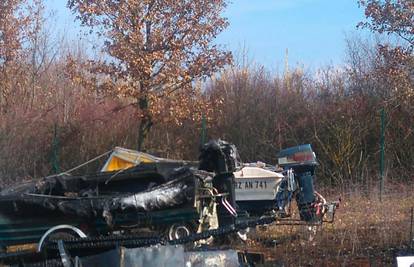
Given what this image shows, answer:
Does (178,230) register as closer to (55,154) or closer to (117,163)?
(117,163)

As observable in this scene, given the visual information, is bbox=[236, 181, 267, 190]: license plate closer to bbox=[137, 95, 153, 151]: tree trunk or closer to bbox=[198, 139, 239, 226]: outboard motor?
bbox=[198, 139, 239, 226]: outboard motor

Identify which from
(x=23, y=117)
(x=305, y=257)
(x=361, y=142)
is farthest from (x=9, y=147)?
(x=305, y=257)

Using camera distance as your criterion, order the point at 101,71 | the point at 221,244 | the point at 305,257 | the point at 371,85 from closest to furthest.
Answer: the point at 305,257, the point at 221,244, the point at 101,71, the point at 371,85

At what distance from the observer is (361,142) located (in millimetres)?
20500

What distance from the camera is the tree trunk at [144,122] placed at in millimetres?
21500

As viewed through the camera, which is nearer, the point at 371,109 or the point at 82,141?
the point at 371,109

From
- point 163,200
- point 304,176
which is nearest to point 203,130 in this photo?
point 304,176

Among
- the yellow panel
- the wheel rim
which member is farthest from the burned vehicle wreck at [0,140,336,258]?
the yellow panel

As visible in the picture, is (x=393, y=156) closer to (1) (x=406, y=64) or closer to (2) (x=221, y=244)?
(1) (x=406, y=64)

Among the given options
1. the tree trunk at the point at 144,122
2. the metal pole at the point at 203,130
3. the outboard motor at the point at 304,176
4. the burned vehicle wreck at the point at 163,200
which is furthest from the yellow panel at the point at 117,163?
the tree trunk at the point at 144,122

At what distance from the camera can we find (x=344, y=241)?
1138cm

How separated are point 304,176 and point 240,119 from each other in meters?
9.75

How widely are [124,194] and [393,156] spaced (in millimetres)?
10299

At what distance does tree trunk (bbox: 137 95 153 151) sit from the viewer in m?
21.5
